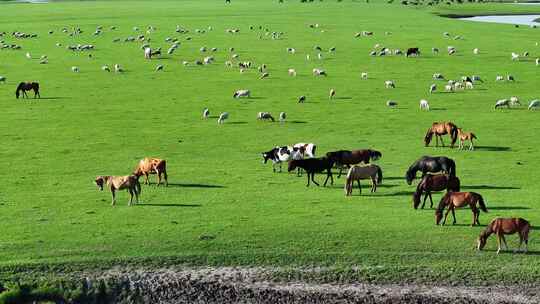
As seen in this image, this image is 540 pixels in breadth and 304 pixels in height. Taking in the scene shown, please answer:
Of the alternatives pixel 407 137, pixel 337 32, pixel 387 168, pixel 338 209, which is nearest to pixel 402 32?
pixel 337 32

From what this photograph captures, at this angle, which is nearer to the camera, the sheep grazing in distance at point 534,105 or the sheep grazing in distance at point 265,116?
the sheep grazing in distance at point 265,116

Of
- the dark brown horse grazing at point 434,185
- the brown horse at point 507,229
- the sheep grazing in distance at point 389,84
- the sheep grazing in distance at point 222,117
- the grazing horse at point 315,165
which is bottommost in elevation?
the brown horse at point 507,229

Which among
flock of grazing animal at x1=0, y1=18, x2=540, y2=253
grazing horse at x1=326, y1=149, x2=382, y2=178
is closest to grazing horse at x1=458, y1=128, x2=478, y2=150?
flock of grazing animal at x1=0, y1=18, x2=540, y2=253

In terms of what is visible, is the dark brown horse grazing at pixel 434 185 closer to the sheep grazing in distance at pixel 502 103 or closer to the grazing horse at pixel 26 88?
the sheep grazing in distance at pixel 502 103

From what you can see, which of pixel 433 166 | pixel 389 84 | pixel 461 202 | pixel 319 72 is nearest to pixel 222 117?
pixel 389 84

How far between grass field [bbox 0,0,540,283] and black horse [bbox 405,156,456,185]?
2.15ft

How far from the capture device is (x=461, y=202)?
23.2 meters

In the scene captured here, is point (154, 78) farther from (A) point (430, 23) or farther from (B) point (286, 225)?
(A) point (430, 23)

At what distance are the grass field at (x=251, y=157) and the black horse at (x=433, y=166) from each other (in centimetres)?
65

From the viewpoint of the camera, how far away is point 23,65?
66062mm

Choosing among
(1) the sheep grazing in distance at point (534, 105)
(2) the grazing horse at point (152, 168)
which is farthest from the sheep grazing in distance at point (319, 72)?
(2) the grazing horse at point (152, 168)

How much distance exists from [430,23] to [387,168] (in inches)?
2951

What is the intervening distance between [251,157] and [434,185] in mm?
10041

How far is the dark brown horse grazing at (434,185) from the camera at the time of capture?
2497 cm
